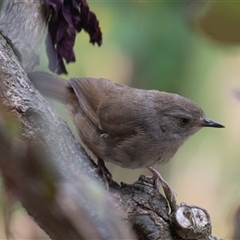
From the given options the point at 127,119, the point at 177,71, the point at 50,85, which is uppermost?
the point at 177,71

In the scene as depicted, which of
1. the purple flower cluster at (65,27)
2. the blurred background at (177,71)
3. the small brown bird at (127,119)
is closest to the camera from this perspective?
the purple flower cluster at (65,27)

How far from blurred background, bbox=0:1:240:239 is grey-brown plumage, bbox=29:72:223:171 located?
146mm

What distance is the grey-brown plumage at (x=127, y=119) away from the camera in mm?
2287

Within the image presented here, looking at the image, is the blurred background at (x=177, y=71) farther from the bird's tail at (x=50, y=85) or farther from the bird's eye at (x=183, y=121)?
the bird's eye at (x=183, y=121)

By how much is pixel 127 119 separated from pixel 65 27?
2.48ft

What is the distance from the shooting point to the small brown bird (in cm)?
229

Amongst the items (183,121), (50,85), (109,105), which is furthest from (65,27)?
(183,121)

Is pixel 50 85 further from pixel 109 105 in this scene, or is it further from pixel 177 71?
pixel 177 71

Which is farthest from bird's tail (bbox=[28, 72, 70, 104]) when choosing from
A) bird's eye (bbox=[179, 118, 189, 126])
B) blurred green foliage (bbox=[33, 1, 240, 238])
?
bird's eye (bbox=[179, 118, 189, 126])

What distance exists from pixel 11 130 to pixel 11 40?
143 cm

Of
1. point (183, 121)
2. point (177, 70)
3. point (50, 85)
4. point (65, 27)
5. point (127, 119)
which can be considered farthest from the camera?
point (177, 70)

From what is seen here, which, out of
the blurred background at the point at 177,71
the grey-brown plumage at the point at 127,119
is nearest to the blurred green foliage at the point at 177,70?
Answer: the blurred background at the point at 177,71

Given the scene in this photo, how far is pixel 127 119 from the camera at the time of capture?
2.40 metres

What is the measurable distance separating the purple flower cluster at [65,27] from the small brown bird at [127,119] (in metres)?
0.24
